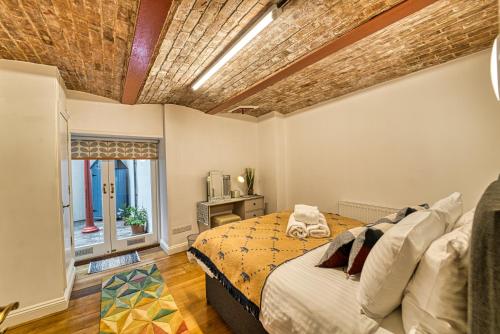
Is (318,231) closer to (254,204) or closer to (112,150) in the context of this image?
(254,204)


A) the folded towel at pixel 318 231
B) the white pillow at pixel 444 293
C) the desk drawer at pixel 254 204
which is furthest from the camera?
the desk drawer at pixel 254 204

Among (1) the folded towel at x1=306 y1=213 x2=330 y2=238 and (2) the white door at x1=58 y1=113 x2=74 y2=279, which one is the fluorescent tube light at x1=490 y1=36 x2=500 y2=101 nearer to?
(1) the folded towel at x1=306 y1=213 x2=330 y2=238

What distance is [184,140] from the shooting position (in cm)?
385

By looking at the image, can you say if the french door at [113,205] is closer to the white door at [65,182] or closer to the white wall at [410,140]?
the white door at [65,182]

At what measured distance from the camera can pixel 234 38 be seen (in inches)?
74.1

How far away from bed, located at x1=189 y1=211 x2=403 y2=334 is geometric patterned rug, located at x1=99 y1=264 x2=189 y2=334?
0.46m

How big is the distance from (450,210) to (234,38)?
212cm

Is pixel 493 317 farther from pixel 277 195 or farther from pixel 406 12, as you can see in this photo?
pixel 277 195

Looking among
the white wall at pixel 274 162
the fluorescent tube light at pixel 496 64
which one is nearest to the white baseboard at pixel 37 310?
the white wall at pixel 274 162

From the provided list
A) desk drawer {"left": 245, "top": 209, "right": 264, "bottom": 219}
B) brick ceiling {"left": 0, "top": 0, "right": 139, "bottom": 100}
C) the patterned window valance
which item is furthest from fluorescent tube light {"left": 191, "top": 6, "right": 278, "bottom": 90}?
desk drawer {"left": 245, "top": 209, "right": 264, "bottom": 219}

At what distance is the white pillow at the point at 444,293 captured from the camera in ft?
2.60

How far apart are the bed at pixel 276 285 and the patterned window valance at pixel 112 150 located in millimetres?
2241

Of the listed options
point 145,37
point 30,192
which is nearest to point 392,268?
point 145,37

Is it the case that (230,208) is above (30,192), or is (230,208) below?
below
